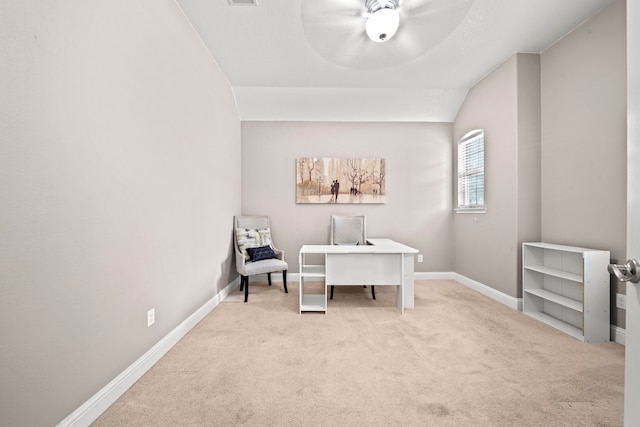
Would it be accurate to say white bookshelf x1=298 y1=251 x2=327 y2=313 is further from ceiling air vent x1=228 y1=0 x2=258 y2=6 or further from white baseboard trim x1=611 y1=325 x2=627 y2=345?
white baseboard trim x1=611 y1=325 x2=627 y2=345

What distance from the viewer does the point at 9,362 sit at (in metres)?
1.02

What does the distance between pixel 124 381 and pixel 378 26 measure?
3.33 metres

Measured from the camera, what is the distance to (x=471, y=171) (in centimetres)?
382

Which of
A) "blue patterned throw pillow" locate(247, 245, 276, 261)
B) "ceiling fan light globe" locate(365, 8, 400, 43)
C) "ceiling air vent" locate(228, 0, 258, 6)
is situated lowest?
"blue patterned throw pillow" locate(247, 245, 276, 261)

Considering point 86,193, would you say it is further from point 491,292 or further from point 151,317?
point 491,292

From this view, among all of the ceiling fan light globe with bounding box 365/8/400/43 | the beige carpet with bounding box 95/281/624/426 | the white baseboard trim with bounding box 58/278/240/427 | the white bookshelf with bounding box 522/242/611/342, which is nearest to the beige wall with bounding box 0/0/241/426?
the white baseboard trim with bounding box 58/278/240/427

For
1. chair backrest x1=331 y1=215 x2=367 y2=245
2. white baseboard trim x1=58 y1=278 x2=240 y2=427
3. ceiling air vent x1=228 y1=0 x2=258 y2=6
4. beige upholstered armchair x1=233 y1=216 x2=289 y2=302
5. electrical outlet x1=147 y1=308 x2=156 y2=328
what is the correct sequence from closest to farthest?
white baseboard trim x1=58 y1=278 x2=240 y2=427 < electrical outlet x1=147 y1=308 x2=156 y2=328 < ceiling air vent x1=228 y1=0 x2=258 y2=6 < beige upholstered armchair x1=233 y1=216 x2=289 y2=302 < chair backrest x1=331 y1=215 x2=367 y2=245

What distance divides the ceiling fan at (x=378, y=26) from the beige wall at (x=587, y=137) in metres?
1.23

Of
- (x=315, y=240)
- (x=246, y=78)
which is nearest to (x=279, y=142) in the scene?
(x=246, y=78)

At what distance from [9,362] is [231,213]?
2809 mm

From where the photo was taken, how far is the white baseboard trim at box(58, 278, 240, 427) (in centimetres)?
132

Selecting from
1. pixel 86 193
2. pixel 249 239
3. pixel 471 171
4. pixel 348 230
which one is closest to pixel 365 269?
pixel 348 230

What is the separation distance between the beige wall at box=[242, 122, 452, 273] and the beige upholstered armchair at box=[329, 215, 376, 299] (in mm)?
305

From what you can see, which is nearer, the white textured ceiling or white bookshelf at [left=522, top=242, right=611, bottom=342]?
white bookshelf at [left=522, top=242, right=611, bottom=342]
